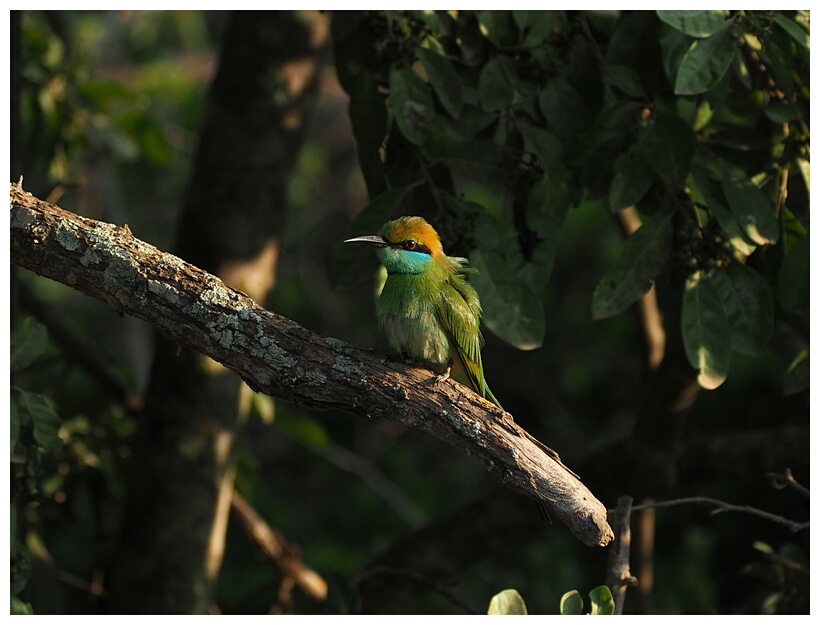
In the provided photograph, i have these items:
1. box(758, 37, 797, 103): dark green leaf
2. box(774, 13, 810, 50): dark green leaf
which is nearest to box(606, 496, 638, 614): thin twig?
box(758, 37, 797, 103): dark green leaf

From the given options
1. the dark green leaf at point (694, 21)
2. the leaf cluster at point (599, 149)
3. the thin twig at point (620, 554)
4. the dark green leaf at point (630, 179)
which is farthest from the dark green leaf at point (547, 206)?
the thin twig at point (620, 554)

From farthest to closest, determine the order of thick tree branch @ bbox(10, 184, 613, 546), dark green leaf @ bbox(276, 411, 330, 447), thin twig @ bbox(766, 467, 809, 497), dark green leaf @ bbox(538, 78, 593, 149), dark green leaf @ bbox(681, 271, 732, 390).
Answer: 1. dark green leaf @ bbox(276, 411, 330, 447)
2. dark green leaf @ bbox(538, 78, 593, 149)
3. dark green leaf @ bbox(681, 271, 732, 390)
4. thin twig @ bbox(766, 467, 809, 497)
5. thick tree branch @ bbox(10, 184, 613, 546)

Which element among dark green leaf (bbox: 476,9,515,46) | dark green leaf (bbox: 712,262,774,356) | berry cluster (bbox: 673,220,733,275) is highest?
dark green leaf (bbox: 476,9,515,46)

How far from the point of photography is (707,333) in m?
2.53

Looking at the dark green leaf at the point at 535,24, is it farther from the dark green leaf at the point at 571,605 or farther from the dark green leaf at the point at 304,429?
the dark green leaf at the point at 304,429

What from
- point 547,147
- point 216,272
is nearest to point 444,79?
point 547,147

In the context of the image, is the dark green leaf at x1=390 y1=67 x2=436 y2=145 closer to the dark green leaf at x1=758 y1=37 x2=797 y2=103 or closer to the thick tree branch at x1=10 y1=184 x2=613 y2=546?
the thick tree branch at x1=10 y1=184 x2=613 y2=546

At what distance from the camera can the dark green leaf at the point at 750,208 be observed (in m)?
2.53

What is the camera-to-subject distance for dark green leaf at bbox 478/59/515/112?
2.54 metres

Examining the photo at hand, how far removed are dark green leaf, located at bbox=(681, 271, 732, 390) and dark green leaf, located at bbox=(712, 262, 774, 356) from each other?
0.05 meters

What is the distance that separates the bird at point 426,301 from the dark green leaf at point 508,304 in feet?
0.12

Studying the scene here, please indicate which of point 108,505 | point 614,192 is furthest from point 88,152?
point 614,192

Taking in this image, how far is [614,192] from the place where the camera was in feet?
8.25

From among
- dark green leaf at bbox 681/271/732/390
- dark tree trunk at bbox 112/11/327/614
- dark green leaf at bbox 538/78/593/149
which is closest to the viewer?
dark green leaf at bbox 681/271/732/390
